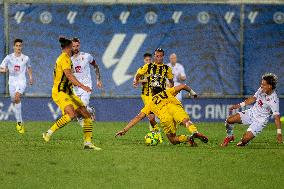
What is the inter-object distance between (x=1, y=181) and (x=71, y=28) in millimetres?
17757

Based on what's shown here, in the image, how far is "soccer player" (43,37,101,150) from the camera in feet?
55.2

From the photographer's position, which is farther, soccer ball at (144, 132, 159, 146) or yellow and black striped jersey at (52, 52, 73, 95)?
soccer ball at (144, 132, 159, 146)

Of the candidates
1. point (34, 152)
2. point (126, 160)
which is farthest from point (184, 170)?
point (34, 152)

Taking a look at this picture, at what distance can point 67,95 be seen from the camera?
17.2 metres

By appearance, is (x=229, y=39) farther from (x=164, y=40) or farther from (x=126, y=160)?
(x=126, y=160)

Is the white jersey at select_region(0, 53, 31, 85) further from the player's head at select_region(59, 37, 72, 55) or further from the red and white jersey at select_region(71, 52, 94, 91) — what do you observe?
the player's head at select_region(59, 37, 72, 55)

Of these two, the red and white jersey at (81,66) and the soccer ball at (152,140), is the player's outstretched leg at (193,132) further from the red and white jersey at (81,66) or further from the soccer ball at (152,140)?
the red and white jersey at (81,66)

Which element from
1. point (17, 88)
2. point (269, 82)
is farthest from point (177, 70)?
point (269, 82)

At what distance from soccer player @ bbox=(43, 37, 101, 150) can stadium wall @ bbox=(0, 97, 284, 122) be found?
466 inches

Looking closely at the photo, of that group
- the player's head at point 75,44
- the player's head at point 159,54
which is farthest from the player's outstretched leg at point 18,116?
the player's head at point 159,54

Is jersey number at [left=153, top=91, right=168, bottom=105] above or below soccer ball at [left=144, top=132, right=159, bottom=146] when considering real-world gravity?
above

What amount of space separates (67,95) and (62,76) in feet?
1.18

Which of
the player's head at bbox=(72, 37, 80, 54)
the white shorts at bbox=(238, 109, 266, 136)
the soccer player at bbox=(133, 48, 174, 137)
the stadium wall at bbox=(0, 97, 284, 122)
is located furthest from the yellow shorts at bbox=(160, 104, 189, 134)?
the stadium wall at bbox=(0, 97, 284, 122)

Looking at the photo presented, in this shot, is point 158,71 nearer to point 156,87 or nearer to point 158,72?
point 158,72
